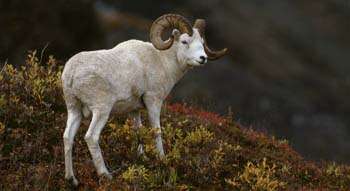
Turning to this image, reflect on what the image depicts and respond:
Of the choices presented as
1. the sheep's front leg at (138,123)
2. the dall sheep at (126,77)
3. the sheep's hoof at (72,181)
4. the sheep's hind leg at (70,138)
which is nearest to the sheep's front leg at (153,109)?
the dall sheep at (126,77)

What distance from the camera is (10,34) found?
2809cm

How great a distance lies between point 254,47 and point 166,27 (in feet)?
112

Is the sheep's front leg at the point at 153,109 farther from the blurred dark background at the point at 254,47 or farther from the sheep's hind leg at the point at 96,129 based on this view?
the blurred dark background at the point at 254,47

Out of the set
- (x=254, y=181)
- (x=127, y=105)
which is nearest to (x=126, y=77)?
(x=127, y=105)

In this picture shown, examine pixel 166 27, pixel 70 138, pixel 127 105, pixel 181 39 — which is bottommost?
pixel 70 138

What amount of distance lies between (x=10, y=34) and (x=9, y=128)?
52.1ft

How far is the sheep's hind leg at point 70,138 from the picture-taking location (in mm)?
11227

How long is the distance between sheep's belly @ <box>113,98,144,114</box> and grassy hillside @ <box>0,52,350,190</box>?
0.45m

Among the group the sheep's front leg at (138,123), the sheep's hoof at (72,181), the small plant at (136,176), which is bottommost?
the sheep's hoof at (72,181)

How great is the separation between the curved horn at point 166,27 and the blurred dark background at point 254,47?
7.52m

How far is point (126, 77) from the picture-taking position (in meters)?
11.7

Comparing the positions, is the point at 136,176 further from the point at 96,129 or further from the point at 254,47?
the point at 254,47

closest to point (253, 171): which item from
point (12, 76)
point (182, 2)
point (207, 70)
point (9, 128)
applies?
point (9, 128)

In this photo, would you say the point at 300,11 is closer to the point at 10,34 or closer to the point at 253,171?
the point at 10,34
